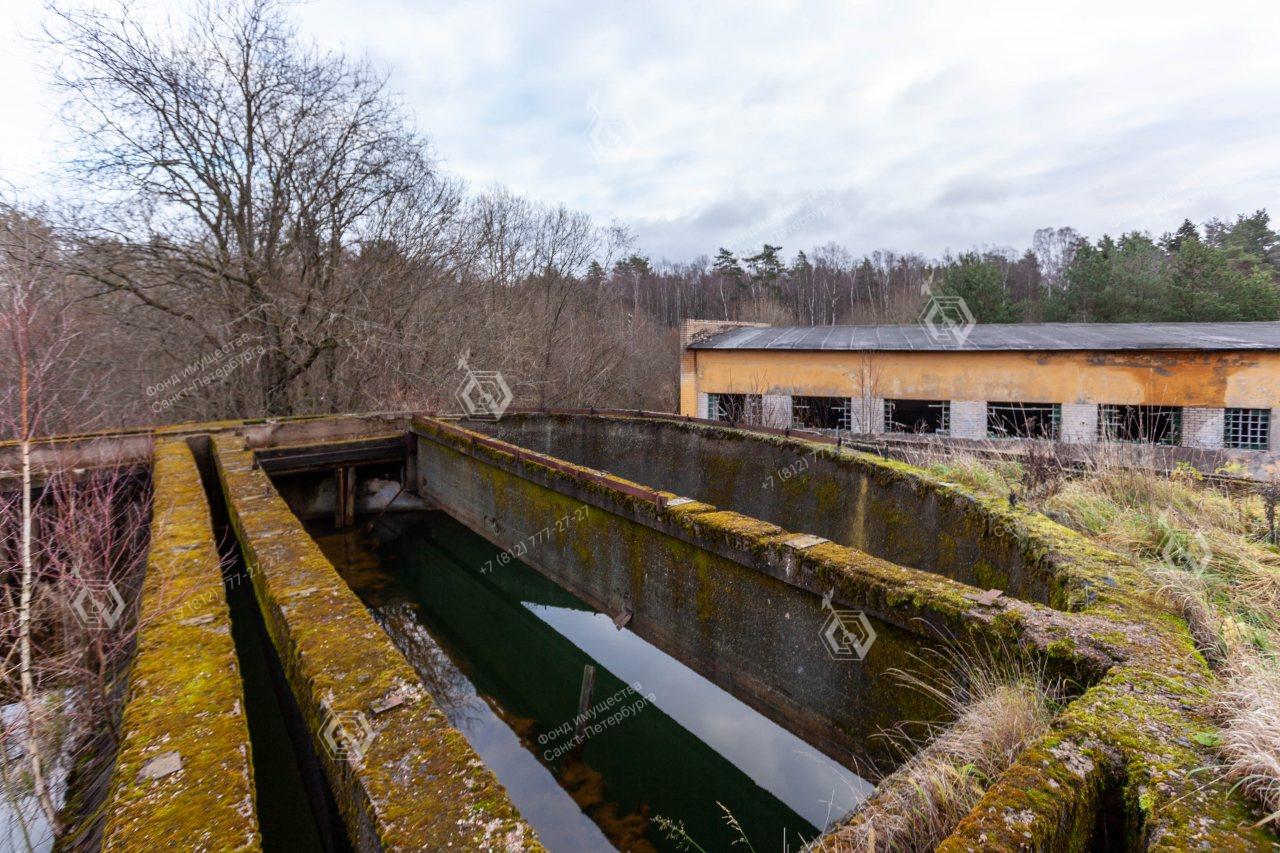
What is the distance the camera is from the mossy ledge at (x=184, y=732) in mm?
2027

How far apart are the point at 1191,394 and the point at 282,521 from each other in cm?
1856

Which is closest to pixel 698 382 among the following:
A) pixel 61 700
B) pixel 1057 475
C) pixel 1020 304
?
pixel 1057 475

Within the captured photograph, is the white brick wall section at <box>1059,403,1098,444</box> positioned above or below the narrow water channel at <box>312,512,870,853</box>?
above

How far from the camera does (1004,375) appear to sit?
16.0 metres

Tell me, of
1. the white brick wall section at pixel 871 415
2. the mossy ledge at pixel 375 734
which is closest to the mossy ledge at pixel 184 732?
the mossy ledge at pixel 375 734

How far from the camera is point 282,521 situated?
5.57 m

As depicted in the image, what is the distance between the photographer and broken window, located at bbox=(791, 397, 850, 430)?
719 inches

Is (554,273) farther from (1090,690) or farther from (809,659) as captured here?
(1090,690)

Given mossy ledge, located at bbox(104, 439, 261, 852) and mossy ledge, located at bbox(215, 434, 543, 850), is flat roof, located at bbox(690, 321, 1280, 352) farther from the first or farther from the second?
mossy ledge, located at bbox(104, 439, 261, 852)

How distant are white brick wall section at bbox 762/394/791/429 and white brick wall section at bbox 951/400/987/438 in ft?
14.5

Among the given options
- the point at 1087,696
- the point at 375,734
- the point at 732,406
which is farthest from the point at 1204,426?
the point at 375,734

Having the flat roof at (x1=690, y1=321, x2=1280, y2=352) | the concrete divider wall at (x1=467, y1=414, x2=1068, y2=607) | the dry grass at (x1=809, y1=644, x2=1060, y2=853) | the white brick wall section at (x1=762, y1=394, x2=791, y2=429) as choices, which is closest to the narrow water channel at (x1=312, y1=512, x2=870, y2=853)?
the dry grass at (x1=809, y1=644, x2=1060, y2=853)

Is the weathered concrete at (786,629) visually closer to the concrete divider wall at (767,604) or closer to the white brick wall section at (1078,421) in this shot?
the concrete divider wall at (767,604)

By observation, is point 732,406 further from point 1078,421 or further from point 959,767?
point 959,767
